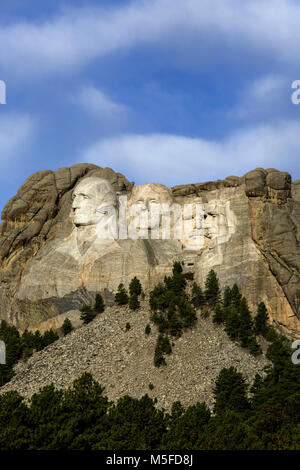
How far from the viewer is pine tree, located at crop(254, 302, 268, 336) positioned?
2502 inches

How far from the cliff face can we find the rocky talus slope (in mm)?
4294

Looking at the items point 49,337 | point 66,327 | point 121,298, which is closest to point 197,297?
point 121,298

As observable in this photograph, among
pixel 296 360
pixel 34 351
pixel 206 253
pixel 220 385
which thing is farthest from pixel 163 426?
pixel 206 253

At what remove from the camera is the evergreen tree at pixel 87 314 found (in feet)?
223

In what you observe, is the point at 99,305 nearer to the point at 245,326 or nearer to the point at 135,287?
the point at 135,287

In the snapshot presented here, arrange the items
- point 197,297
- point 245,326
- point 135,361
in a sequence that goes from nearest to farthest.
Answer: point 135,361
point 245,326
point 197,297

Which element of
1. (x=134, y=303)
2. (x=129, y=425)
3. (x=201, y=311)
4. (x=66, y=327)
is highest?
(x=134, y=303)

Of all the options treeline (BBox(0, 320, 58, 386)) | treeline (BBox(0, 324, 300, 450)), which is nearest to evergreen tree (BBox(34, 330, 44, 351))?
treeline (BBox(0, 320, 58, 386))

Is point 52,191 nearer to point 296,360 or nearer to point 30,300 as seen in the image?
point 30,300

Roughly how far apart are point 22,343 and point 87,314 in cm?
526

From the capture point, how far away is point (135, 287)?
69000mm

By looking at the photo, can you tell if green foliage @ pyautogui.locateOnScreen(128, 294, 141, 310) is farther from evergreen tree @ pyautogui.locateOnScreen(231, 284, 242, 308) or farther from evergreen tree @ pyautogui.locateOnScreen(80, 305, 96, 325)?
evergreen tree @ pyautogui.locateOnScreen(231, 284, 242, 308)

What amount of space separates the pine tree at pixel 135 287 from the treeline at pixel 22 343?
661 cm

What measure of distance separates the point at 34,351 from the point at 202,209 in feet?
61.0
